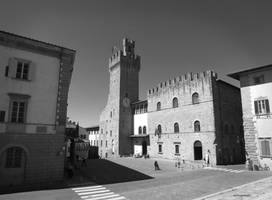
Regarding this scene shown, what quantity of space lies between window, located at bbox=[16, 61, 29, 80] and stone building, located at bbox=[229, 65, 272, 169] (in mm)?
22957

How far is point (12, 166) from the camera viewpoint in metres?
15.0

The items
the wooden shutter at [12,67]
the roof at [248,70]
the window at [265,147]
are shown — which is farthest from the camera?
the roof at [248,70]

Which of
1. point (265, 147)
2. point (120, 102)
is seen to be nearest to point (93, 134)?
point (120, 102)

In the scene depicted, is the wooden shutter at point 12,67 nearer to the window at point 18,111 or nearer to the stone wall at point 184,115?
the window at point 18,111

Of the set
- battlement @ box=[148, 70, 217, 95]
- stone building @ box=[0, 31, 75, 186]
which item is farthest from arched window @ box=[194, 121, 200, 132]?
stone building @ box=[0, 31, 75, 186]

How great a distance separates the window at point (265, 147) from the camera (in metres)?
21.6

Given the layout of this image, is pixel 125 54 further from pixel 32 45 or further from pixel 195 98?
pixel 32 45

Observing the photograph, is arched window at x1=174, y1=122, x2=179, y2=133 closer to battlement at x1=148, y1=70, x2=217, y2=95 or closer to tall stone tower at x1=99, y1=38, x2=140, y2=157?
battlement at x1=148, y1=70, x2=217, y2=95

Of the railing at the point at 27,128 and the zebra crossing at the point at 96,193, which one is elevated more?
the railing at the point at 27,128

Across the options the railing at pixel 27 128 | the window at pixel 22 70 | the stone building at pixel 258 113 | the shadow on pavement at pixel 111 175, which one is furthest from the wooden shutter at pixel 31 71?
the stone building at pixel 258 113

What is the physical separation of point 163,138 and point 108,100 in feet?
59.3

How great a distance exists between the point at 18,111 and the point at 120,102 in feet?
93.6

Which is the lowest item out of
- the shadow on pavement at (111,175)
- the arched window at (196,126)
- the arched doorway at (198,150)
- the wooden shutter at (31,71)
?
the shadow on pavement at (111,175)

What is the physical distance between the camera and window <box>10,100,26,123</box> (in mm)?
15680
